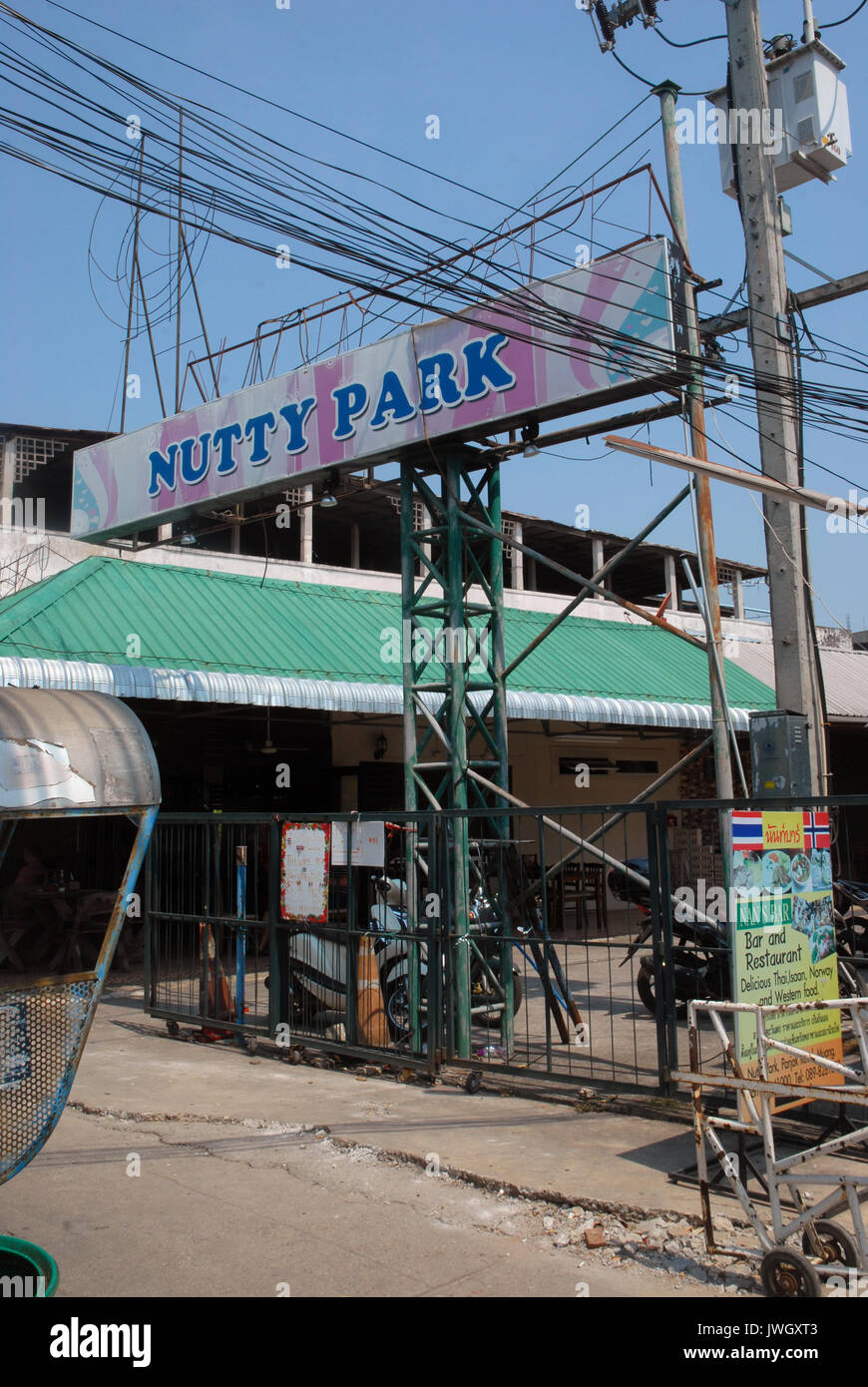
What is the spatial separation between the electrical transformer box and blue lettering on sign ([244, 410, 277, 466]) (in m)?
5.01

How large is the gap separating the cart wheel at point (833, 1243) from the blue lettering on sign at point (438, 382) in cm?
711

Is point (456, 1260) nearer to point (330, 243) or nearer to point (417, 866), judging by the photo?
point (417, 866)

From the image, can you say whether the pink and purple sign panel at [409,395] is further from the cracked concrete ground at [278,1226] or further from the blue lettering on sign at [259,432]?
the cracked concrete ground at [278,1226]

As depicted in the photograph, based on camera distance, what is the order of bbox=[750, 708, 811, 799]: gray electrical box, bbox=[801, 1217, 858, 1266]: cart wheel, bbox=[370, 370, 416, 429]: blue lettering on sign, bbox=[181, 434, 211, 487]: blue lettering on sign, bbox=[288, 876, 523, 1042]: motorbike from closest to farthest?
bbox=[801, 1217, 858, 1266]: cart wheel < bbox=[750, 708, 811, 799]: gray electrical box < bbox=[288, 876, 523, 1042]: motorbike < bbox=[370, 370, 416, 429]: blue lettering on sign < bbox=[181, 434, 211, 487]: blue lettering on sign

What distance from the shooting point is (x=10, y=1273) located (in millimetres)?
4117

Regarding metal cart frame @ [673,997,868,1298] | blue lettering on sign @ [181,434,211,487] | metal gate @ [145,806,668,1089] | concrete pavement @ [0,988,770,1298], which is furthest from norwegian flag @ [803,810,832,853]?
blue lettering on sign @ [181,434,211,487]

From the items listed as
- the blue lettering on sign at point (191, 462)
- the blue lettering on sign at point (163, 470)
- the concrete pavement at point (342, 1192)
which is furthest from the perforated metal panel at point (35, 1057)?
the blue lettering on sign at point (163, 470)

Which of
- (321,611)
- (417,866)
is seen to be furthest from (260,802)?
(417,866)

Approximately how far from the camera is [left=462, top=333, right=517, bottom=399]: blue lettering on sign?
30.7ft

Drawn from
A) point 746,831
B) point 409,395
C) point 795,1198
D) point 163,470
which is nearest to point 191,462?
point 163,470

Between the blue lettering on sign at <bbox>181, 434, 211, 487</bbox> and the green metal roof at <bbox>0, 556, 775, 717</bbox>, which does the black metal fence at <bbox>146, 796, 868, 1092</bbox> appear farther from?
the blue lettering on sign at <bbox>181, 434, 211, 487</bbox>

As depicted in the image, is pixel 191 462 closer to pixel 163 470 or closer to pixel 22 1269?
pixel 163 470
